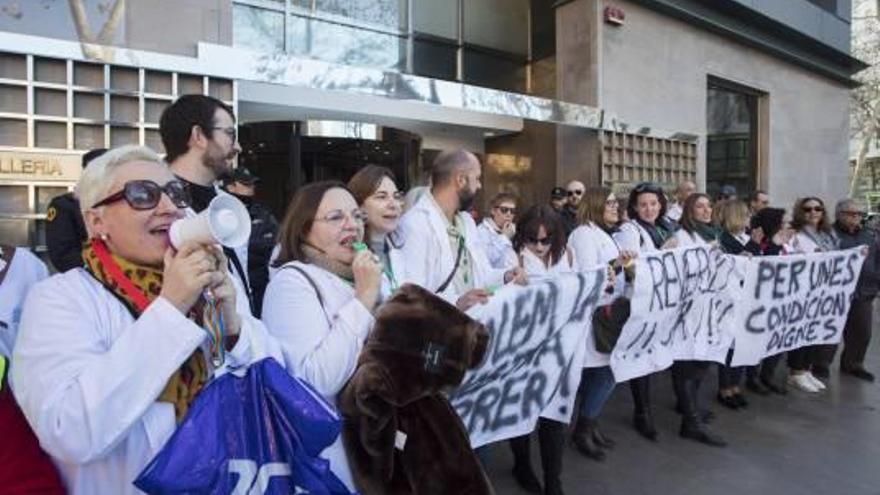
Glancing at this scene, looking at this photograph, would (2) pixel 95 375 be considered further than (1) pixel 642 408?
No

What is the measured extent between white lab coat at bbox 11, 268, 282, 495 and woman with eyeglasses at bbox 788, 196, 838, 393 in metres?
6.70

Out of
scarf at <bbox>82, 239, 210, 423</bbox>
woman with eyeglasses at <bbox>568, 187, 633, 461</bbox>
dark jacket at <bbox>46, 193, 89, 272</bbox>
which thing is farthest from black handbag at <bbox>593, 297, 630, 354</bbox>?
scarf at <bbox>82, 239, 210, 423</bbox>

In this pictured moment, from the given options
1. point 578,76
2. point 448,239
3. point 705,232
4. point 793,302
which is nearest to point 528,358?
point 448,239

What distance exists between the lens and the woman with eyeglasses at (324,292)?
2.15 metres

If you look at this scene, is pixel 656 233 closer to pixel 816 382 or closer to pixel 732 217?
pixel 732 217

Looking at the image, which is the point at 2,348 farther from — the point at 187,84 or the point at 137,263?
the point at 187,84

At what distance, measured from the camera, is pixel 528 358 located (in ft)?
12.5

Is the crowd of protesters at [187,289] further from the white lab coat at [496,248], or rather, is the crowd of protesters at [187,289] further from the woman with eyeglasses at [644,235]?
the woman with eyeglasses at [644,235]

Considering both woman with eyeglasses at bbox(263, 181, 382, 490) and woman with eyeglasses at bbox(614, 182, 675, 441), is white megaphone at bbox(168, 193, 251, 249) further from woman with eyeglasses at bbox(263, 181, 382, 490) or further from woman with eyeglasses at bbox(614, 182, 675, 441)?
woman with eyeglasses at bbox(614, 182, 675, 441)

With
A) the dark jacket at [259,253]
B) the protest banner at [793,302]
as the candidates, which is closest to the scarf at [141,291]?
the dark jacket at [259,253]

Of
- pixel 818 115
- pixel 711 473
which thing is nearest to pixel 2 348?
pixel 711 473

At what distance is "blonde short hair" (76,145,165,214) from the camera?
1726 mm

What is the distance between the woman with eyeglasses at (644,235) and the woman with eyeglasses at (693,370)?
0.17m

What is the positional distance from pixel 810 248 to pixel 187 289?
7.00 meters
